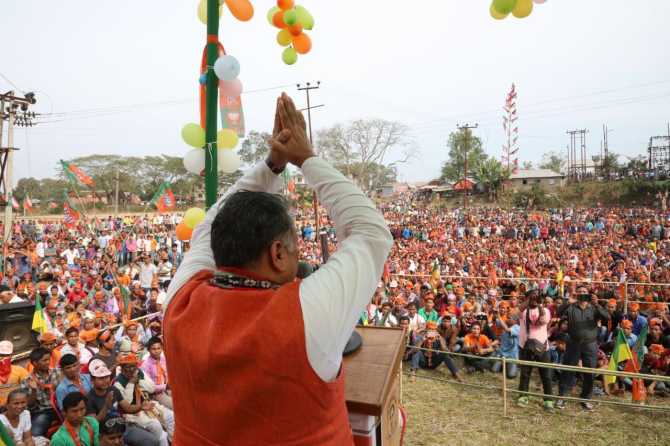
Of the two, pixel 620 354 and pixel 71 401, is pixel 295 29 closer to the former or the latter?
pixel 71 401

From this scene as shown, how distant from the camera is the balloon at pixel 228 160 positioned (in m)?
2.42

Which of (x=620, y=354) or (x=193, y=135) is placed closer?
(x=193, y=135)

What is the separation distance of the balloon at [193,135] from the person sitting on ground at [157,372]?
3659mm

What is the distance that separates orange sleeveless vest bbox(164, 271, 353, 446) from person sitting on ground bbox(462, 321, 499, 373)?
22.8 ft

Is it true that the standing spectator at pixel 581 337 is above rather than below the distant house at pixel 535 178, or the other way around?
below

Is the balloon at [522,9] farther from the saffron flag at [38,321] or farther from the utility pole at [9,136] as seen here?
the utility pole at [9,136]

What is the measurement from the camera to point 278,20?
8.69 ft

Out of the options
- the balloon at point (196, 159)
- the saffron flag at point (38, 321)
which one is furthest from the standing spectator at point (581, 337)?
the saffron flag at point (38, 321)

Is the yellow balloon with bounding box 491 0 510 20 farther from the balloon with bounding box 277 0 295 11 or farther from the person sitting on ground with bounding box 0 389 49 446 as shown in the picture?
the person sitting on ground with bounding box 0 389 49 446

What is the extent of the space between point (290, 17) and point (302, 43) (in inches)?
9.5

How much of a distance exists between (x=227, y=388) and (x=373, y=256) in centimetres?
43

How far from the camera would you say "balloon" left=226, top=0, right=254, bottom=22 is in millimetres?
2367

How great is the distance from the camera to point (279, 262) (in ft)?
3.30

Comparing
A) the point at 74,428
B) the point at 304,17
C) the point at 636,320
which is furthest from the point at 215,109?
the point at 636,320
